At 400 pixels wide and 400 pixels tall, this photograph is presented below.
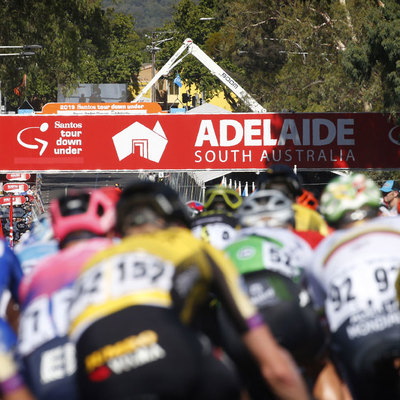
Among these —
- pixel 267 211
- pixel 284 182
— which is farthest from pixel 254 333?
pixel 284 182

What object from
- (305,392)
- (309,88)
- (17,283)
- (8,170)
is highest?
(309,88)

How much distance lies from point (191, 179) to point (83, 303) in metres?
33.9

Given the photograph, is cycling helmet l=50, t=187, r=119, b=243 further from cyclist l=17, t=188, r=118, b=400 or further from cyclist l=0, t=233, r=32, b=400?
cyclist l=0, t=233, r=32, b=400

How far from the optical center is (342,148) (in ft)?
106

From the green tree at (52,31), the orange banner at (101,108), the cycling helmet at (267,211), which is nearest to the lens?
the cycling helmet at (267,211)

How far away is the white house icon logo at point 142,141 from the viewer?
1268 inches

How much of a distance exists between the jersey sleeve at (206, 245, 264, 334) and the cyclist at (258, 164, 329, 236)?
400 cm

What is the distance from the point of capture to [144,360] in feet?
12.6

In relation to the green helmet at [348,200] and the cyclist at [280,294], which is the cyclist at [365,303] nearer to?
the cyclist at [280,294]

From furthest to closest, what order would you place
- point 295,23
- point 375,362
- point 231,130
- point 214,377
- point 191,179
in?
point 295,23 < point 191,179 < point 231,130 < point 375,362 < point 214,377

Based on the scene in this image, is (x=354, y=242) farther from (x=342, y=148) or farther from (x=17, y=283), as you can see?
(x=342, y=148)

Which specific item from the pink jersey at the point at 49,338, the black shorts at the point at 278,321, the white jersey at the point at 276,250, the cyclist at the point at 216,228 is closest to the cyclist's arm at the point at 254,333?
the pink jersey at the point at 49,338

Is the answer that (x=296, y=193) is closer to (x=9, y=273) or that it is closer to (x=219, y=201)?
(x=219, y=201)

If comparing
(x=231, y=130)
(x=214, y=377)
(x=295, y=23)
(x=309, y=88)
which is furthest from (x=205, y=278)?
(x=309, y=88)
